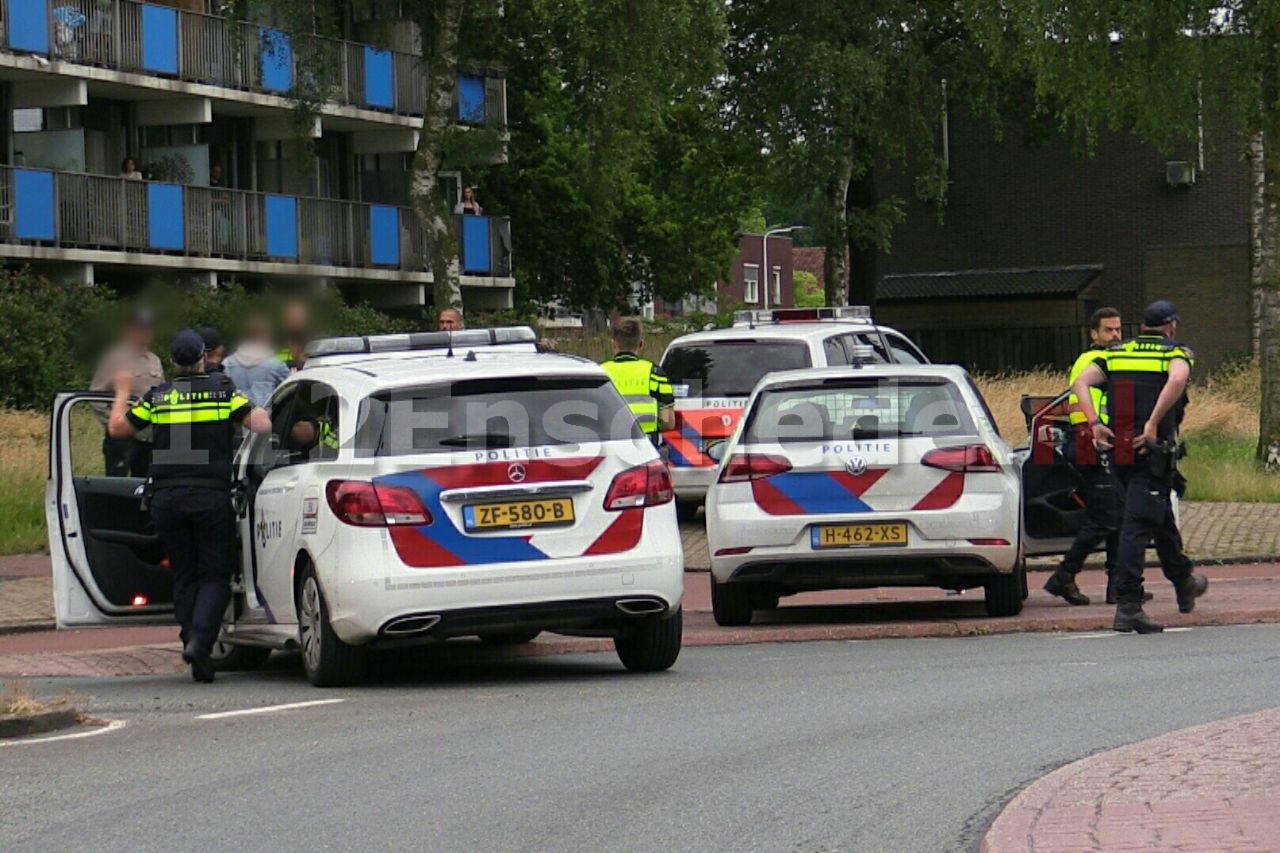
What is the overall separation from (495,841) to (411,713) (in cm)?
334

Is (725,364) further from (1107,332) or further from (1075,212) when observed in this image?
(1075,212)

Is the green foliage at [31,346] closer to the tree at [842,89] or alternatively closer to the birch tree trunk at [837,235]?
the tree at [842,89]

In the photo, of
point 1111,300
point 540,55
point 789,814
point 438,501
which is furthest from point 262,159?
point 789,814

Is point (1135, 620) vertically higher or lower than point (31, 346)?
lower

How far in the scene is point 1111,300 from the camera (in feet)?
186

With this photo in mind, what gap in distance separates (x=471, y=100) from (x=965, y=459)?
32830 mm

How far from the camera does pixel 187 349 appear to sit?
12.5 meters

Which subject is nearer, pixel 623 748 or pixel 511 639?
pixel 623 748

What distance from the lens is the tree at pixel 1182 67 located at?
1006 inches

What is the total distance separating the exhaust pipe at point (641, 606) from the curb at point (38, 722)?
8.71 ft

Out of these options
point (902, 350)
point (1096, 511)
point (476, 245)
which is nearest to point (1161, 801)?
point (1096, 511)

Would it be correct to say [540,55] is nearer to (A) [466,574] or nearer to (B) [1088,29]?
(B) [1088,29]

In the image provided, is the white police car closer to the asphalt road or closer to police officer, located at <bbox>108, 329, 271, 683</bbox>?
the asphalt road

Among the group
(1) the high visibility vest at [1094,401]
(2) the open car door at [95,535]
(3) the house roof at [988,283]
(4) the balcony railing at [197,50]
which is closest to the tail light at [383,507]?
(2) the open car door at [95,535]
